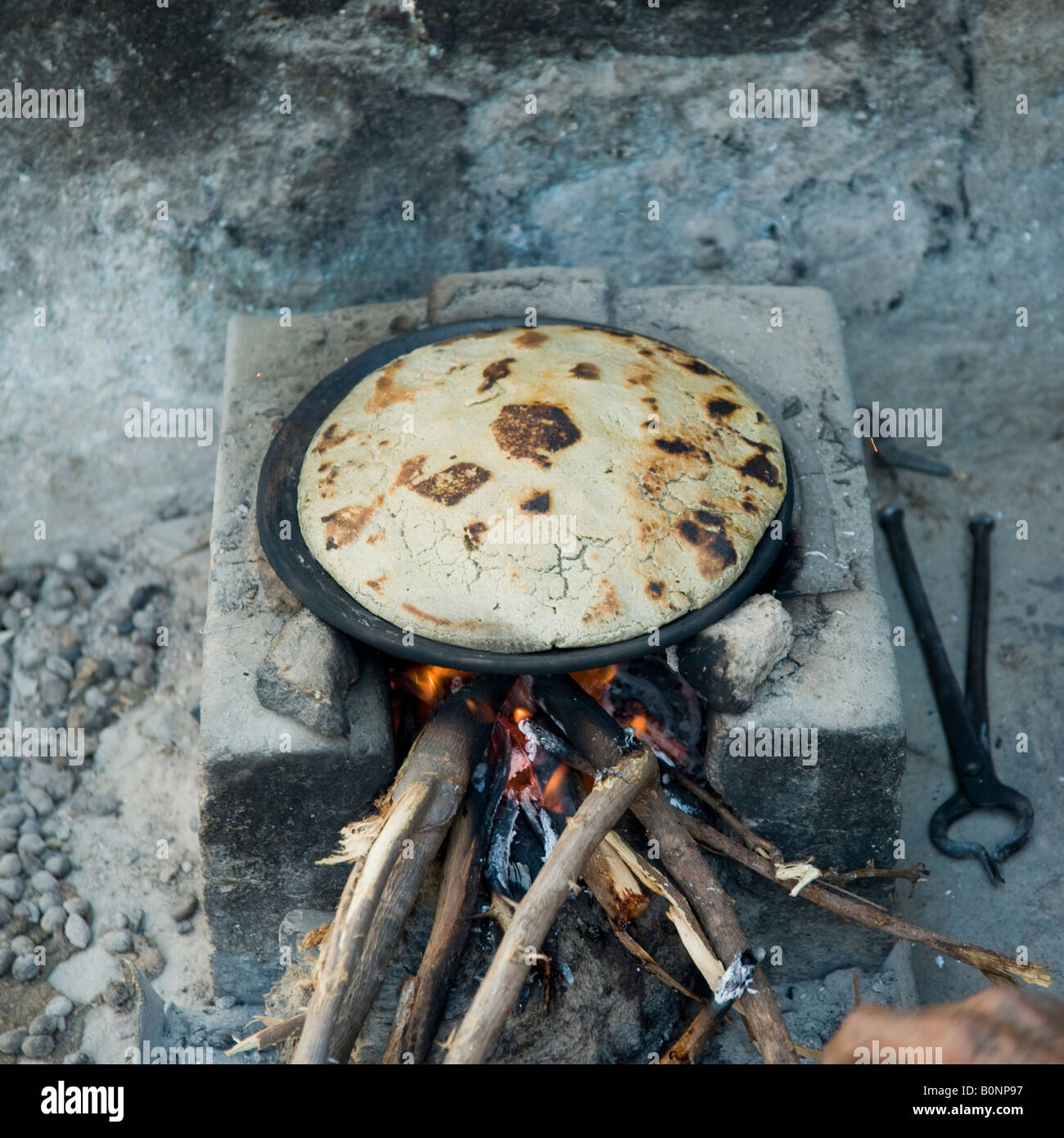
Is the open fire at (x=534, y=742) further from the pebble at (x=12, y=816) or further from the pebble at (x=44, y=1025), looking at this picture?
the pebble at (x=12, y=816)

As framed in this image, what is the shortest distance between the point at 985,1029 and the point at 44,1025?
7.74 ft

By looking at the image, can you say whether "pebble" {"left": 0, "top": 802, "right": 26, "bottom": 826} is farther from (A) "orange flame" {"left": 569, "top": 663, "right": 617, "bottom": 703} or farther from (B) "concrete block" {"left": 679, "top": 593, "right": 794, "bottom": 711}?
(B) "concrete block" {"left": 679, "top": 593, "right": 794, "bottom": 711}

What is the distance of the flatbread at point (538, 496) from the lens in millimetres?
2465

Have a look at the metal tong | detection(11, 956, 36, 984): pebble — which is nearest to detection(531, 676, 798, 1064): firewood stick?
the metal tong

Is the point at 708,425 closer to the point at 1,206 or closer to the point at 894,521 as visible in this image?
the point at 894,521

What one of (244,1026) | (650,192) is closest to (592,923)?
(244,1026)

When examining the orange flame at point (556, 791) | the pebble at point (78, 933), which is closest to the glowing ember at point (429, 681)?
the orange flame at point (556, 791)

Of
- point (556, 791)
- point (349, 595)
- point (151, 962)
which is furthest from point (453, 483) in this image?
point (151, 962)

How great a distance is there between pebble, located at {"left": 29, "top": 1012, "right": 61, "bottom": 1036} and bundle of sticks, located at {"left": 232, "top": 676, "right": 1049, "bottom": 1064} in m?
1.04

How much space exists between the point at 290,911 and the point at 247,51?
2455 mm

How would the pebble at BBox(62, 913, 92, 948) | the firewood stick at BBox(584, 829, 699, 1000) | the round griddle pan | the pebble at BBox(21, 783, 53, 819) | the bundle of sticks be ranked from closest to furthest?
the bundle of sticks
the round griddle pan
the firewood stick at BBox(584, 829, 699, 1000)
the pebble at BBox(62, 913, 92, 948)
the pebble at BBox(21, 783, 53, 819)

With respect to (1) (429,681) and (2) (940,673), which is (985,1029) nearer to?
(1) (429,681)

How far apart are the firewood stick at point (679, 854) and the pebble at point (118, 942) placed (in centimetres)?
139

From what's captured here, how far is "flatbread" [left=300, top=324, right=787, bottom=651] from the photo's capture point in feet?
8.09
